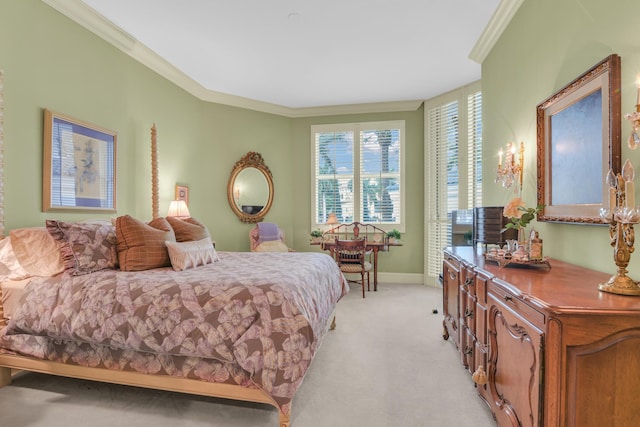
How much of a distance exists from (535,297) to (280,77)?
4066mm

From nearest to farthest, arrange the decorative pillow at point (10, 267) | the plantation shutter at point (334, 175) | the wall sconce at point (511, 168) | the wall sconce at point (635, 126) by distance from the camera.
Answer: the wall sconce at point (635, 126)
the decorative pillow at point (10, 267)
the wall sconce at point (511, 168)
the plantation shutter at point (334, 175)

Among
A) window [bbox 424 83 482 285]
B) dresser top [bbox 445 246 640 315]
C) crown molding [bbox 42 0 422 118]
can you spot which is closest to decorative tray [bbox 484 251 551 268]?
dresser top [bbox 445 246 640 315]

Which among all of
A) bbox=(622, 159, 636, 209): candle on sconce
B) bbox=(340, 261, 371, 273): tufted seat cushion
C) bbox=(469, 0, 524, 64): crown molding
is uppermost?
bbox=(469, 0, 524, 64): crown molding

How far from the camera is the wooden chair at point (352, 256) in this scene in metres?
4.70

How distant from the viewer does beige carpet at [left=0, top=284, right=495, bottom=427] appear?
1.92 m

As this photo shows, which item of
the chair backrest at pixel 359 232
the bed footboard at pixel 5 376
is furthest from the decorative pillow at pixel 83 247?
the chair backrest at pixel 359 232

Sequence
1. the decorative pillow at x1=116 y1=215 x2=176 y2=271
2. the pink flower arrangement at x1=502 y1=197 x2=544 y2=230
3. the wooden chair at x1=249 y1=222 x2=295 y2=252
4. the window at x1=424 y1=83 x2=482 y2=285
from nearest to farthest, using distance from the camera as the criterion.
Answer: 1. the pink flower arrangement at x1=502 y1=197 x2=544 y2=230
2. the decorative pillow at x1=116 y1=215 x2=176 y2=271
3. the window at x1=424 y1=83 x2=482 y2=285
4. the wooden chair at x1=249 y1=222 x2=295 y2=252

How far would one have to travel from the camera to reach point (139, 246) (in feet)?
8.19

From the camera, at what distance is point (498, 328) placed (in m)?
1.68

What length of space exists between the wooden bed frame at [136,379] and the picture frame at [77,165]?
3.28ft

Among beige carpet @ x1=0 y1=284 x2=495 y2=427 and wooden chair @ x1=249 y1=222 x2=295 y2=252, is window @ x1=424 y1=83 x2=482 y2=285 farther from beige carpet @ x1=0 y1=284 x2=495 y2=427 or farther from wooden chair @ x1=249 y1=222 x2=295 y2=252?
beige carpet @ x1=0 y1=284 x2=495 y2=427

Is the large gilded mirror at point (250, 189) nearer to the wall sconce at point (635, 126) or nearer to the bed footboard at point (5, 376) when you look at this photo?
the bed footboard at point (5, 376)

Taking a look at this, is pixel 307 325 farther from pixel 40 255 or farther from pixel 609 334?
pixel 40 255

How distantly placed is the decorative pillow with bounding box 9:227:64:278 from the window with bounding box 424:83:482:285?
14.6 feet
